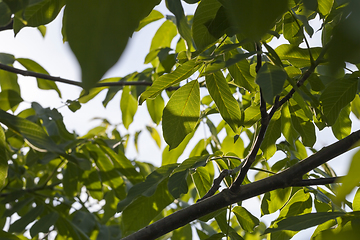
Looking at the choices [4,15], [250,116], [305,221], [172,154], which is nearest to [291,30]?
[250,116]

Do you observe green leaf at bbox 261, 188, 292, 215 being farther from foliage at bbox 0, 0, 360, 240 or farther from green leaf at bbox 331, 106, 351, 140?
green leaf at bbox 331, 106, 351, 140

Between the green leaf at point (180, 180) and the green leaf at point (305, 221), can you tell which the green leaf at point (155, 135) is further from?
the green leaf at point (305, 221)

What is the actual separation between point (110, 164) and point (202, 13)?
2.06ft

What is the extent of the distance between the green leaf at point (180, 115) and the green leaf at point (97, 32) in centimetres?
33

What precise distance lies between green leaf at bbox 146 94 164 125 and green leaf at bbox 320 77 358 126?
58 centimetres

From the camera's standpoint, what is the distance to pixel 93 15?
0.30 ft

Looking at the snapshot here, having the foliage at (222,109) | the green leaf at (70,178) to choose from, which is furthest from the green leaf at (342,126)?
the green leaf at (70,178)

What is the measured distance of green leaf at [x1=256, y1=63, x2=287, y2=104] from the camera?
0.83 feet

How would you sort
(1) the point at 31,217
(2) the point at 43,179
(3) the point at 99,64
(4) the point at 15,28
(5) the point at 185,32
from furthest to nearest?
1. (2) the point at 43,179
2. (1) the point at 31,217
3. (4) the point at 15,28
4. (5) the point at 185,32
5. (3) the point at 99,64

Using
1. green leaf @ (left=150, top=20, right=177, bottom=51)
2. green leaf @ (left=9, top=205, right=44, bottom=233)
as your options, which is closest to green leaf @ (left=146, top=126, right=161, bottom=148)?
green leaf @ (left=150, top=20, right=177, bottom=51)

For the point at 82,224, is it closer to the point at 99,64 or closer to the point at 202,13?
the point at 202,13

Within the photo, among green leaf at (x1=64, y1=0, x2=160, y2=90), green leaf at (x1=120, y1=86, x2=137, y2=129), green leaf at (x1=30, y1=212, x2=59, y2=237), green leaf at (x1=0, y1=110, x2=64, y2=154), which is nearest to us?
green leaf at (x1=64, y1=0, x2=160, y2=90)

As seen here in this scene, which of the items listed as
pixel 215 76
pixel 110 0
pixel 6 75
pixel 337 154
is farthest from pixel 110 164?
pixel 110 0

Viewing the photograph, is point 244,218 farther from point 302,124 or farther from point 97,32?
point 97,32
